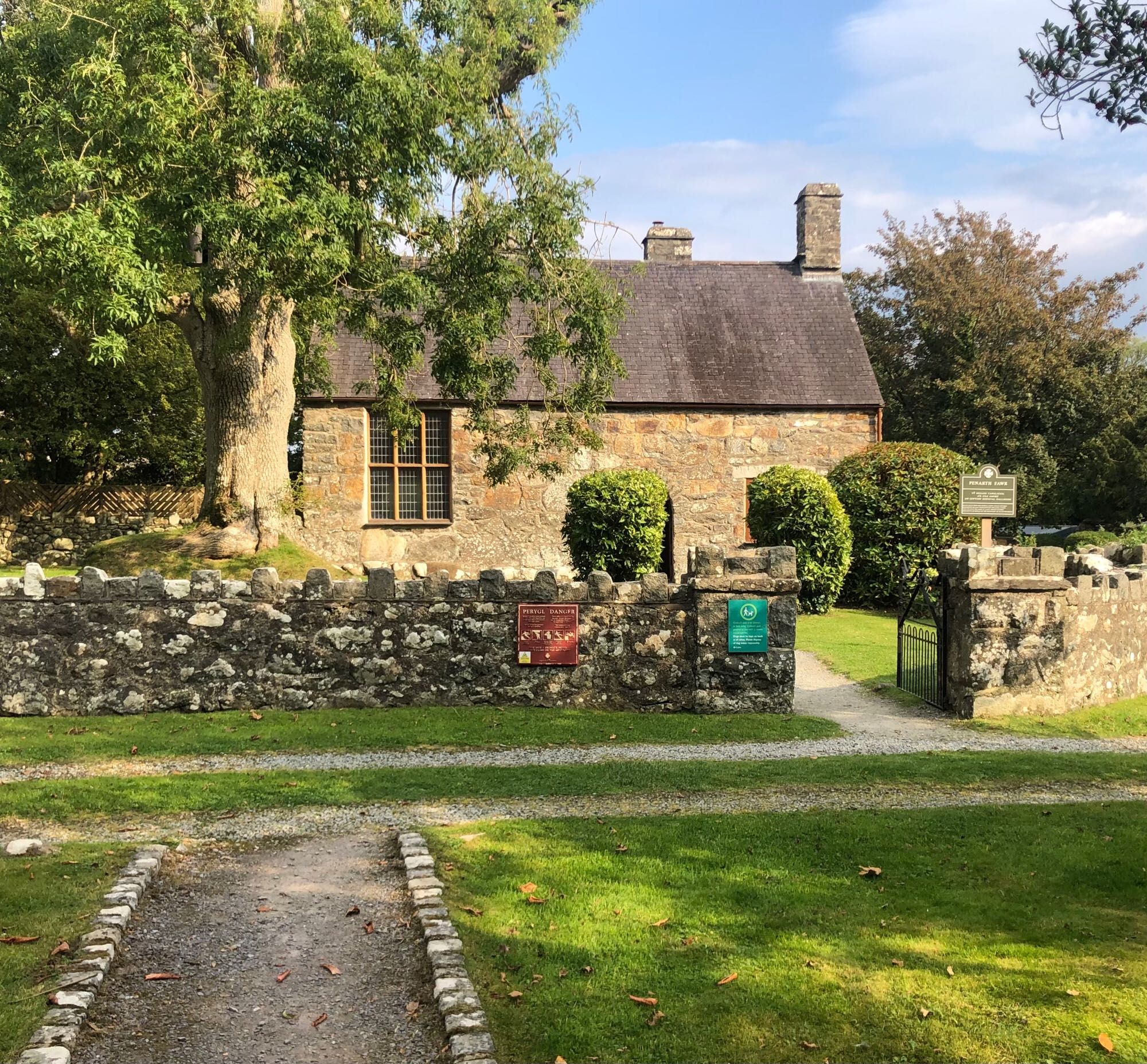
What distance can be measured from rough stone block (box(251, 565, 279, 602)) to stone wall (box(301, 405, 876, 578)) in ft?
33.7

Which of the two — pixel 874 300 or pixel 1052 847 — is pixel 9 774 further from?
pixel 874 300

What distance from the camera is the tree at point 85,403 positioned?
22703mm

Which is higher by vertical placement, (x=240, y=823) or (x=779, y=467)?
(x=779, y=467)

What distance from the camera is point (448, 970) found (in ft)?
14.7

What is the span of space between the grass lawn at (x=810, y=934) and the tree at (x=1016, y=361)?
86.3 feet

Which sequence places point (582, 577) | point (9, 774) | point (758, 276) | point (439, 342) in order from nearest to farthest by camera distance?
1. point (9, 774)
2. point (439, 342)
3. point (582, 577)
4. point (758, 276)

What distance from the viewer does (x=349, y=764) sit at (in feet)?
28.0

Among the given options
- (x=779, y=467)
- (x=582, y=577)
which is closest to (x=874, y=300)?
(x=779, y=467)

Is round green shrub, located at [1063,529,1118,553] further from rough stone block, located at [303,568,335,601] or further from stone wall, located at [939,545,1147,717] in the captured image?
rough stone block, located at [303,568,335,601]

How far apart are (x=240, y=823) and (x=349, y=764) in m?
1.65


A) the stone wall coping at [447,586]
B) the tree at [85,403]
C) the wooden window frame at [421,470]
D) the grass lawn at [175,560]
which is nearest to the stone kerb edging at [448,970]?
the stone wall coping at [447,586]

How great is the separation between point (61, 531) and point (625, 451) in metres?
13.9

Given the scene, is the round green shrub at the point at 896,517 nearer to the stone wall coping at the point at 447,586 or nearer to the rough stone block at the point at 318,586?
the stone wall coping at the point at 447,586

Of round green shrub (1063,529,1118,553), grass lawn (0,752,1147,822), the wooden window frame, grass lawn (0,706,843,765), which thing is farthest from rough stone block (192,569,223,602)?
round green shrub (1063,529,1118,553)
